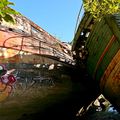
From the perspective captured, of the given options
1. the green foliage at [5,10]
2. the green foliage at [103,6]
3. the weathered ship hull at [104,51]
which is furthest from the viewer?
the weathered ship hull at [104,51]

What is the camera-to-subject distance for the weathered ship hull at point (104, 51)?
675cm

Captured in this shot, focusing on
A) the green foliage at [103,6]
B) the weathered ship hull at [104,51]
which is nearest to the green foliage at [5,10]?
the green foliage at [103,6]

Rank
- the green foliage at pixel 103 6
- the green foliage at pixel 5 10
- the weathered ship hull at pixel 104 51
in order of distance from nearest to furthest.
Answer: the green foliage at pixel 5 10 → the green foliage at pixel 103 6 → the weathered ship hull at pixel 104 51

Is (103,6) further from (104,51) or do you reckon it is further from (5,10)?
(5,10)

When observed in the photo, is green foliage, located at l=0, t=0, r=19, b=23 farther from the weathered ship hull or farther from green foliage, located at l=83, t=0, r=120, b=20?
the weathered ship hull

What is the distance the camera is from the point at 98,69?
25.3 feet

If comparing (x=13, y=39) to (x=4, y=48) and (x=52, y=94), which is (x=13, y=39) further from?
(x=52, y=94)

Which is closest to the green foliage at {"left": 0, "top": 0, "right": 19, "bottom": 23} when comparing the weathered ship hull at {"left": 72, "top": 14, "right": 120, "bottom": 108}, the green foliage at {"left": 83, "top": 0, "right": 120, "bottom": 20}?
the green foliage at {"left": 83, "top": 0, "right": 120, "bottom": 20}

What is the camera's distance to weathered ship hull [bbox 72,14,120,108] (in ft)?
22.1

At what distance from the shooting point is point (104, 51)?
7.20m

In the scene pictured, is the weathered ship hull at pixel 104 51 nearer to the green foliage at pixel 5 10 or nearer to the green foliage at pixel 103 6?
the green foliage at pixel 103 6

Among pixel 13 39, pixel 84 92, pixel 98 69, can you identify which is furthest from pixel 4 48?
pixel 84 92

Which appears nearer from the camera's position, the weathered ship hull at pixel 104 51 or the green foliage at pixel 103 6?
the green foliage at pixel 103 6

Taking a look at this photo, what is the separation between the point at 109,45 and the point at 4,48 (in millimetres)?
2571
